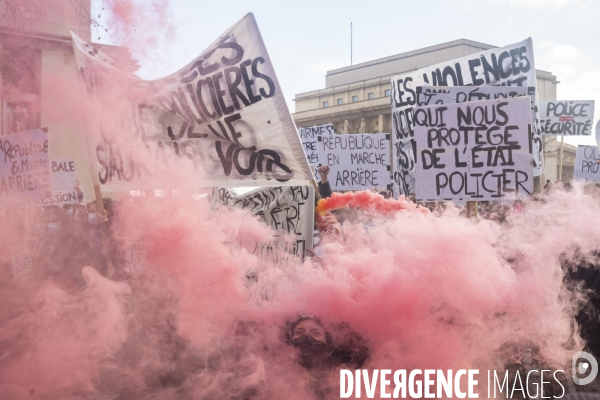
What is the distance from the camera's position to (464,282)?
3.07 m

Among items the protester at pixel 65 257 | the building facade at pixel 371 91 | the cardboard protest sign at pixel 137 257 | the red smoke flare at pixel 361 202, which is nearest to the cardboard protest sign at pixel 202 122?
the cardboard protest sign at pixel 137 257

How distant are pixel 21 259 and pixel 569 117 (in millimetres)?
10285

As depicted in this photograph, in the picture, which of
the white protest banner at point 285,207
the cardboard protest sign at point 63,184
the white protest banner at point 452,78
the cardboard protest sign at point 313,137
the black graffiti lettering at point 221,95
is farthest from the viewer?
the cardboard protest sign at point 313,137

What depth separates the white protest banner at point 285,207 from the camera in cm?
534

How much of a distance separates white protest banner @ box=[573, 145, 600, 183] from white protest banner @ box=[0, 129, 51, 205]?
9623mm

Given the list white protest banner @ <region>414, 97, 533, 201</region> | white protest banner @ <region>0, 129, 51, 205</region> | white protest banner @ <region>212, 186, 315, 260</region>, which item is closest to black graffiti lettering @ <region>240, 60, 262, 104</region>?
white protest banner @ <region>212, 186, 315, 260</region>

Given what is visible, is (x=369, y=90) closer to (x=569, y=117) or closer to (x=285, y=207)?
(x=569, y=117)

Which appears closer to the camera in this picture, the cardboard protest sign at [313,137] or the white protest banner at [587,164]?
the white protest banner at [587,164]

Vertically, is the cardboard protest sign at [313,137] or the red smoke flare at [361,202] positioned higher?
the cardboard protest sign at [313,137]

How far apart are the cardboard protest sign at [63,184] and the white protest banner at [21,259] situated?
303cm

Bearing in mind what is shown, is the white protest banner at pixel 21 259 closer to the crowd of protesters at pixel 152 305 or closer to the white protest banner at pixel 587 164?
the crowd of protesters at pixel 152 305

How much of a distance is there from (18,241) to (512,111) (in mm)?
6200

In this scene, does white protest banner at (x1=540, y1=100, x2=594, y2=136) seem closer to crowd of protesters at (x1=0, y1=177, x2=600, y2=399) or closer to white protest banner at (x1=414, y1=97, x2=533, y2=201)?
crowd of protesters at (x1=0, y1=177, x2=600, y2=399)

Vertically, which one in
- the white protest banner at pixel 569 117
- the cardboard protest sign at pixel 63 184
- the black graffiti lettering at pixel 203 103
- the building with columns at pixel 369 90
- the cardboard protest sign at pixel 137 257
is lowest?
the cardboard protest sign at pixel 137 257
